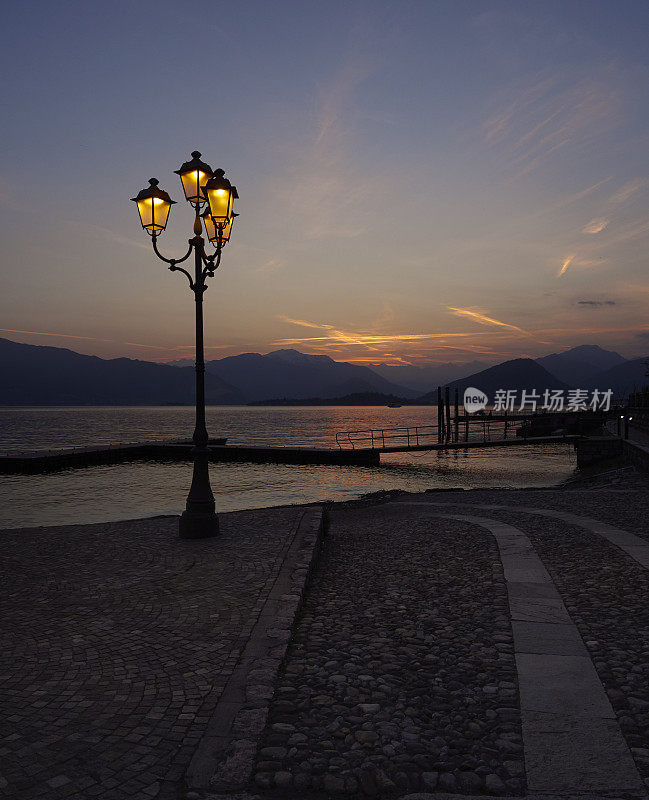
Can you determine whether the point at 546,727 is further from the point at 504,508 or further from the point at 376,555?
the point at 504,508

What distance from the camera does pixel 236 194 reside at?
9.22m

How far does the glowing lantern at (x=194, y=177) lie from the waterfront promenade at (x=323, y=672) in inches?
235

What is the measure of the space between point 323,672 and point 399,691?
647mm

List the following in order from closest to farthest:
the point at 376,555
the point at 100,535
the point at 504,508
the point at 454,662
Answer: the point at 454,662 → the point at 376,555 → the point at 100,535 → the point at 504,508

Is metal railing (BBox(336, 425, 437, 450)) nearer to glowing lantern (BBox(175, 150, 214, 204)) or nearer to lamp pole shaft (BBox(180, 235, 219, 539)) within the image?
lamp pole shaft (BBox(180, 235, 219, 539))

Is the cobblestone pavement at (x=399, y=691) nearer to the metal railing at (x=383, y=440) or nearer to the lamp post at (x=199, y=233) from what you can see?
the lamp post at (x=199, y=233)

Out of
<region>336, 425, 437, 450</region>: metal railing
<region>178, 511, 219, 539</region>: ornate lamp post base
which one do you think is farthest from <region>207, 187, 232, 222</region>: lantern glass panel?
<region>336, 425, 437, 450</region>: metal railing

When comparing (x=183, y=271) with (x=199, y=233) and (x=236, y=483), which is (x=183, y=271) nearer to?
(x=199, y=233)

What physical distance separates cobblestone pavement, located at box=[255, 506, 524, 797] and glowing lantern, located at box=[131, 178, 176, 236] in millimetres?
6390

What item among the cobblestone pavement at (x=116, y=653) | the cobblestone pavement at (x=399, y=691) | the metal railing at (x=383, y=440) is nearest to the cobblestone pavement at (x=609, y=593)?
the cobblestone pavement at (x=399, y=691)

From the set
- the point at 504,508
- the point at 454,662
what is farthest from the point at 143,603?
the point at 504,508

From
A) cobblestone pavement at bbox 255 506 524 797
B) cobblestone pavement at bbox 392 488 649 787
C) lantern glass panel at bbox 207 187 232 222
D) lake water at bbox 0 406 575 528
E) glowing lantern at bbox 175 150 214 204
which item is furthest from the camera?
lake water at bbox 0 406 575 528

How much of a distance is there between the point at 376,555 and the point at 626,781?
218 inches

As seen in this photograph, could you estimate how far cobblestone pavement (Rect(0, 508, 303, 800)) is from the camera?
304cm
